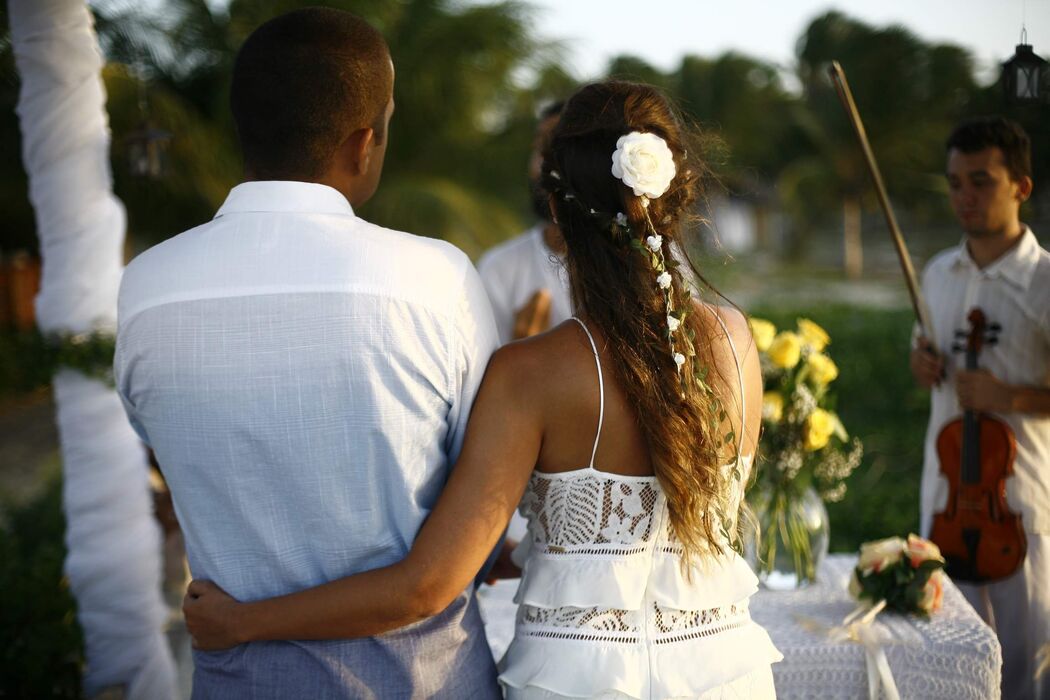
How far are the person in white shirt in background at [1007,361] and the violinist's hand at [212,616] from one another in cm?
249

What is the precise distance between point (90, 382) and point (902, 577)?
8.77 feet

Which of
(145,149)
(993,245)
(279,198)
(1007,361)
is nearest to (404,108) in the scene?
(145,149)

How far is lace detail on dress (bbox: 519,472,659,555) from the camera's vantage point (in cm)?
173

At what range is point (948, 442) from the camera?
317 cm

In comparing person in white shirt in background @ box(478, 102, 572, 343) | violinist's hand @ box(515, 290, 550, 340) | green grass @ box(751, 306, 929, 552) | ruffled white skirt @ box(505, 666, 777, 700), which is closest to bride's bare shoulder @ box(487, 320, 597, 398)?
ruffled white skirt @ box(505, 666, 777, 700)

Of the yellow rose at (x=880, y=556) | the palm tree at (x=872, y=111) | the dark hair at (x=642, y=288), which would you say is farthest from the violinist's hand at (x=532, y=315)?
the palm tree at (x=872, y=111)

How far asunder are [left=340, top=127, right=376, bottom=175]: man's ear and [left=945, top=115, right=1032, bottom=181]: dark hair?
247 centimetres

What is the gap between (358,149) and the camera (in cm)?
169

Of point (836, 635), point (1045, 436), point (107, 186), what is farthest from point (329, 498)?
point (1045, 436)

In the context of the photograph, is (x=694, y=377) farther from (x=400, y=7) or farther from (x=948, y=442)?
(x=400, y=7)

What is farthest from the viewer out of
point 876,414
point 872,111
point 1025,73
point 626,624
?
point 872,111

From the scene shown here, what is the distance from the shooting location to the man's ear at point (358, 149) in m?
1.68

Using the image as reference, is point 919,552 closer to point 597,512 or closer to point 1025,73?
point 597,512

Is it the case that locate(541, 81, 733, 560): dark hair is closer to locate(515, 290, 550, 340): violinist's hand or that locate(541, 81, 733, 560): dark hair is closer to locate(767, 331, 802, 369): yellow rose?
locate(767, 331, 802, 369): yellow rose
